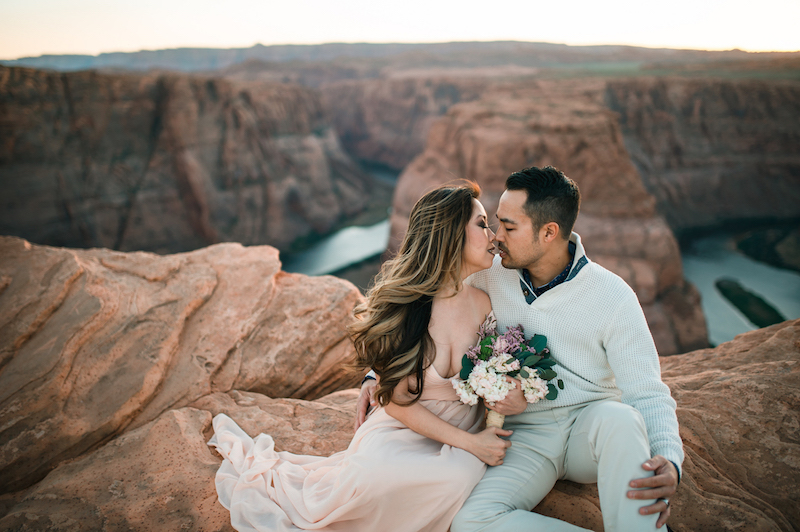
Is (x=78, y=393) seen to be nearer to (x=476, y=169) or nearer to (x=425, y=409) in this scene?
(x=425, y=409)

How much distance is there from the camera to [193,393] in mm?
4062

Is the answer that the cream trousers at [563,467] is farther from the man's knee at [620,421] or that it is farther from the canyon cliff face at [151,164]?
the canyon cliff face at [151,164]

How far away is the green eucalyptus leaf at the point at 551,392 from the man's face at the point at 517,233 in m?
0.76

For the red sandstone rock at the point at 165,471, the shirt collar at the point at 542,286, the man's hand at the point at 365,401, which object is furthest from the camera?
the man's hand at the point at 365,401

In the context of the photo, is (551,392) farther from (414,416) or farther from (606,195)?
(606,195)

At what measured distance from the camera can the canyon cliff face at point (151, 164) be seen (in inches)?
760

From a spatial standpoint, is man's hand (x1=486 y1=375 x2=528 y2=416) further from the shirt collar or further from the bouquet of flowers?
the shirt collar

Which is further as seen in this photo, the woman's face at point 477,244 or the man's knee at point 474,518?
the woman's face at point 477,244

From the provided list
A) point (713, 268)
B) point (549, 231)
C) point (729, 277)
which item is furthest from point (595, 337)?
point (713, 268)

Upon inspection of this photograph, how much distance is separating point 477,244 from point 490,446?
3.76ft

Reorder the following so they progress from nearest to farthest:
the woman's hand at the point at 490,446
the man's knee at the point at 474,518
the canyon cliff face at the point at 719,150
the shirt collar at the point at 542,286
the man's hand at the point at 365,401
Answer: the man's knee at the point at 474,518 < the woman's hand at the point at 490,446 < the shirt collar at the point at 542,286 < the man's hand at the point at 365,401 < the canyon cliff face at the point at 719,150

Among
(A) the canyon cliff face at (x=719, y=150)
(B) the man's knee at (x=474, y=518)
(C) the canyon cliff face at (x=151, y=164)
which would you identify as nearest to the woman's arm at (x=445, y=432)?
(B) the man's knee at (x=474, y=518)

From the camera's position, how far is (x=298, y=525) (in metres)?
2.78

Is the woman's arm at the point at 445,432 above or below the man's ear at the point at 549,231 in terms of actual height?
below
